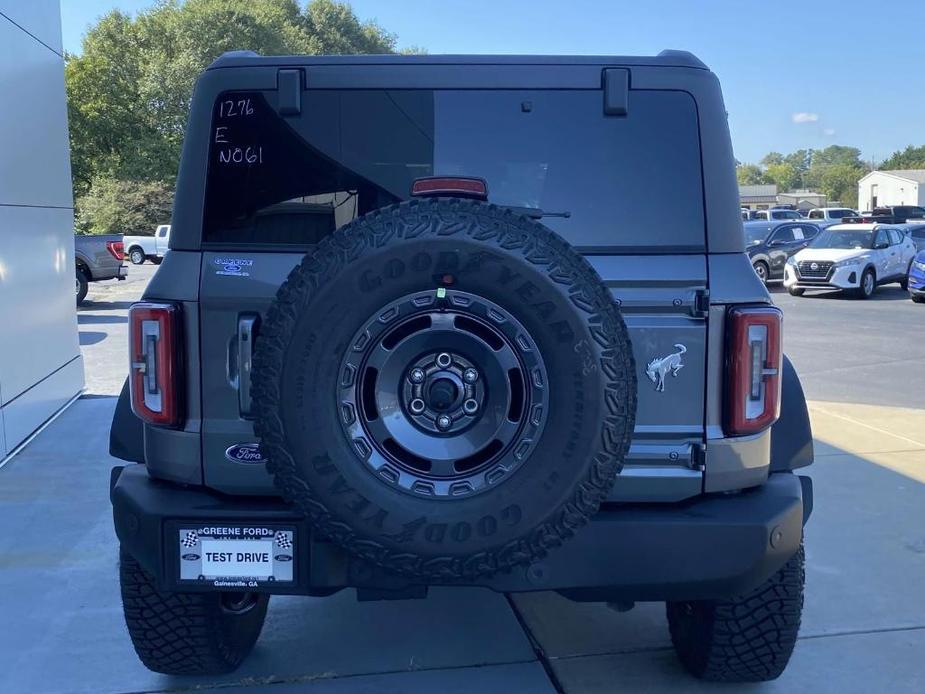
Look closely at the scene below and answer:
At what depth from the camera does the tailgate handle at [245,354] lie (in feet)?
9.43

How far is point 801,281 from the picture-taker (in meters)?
20.7

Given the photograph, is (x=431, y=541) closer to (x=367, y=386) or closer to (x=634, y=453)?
(x=367, y=386)

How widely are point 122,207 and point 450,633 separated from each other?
141 ft

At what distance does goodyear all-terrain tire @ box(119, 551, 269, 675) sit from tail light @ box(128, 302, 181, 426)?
0.61m

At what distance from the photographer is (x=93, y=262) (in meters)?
18.4

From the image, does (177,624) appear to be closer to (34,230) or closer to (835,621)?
(835,621)

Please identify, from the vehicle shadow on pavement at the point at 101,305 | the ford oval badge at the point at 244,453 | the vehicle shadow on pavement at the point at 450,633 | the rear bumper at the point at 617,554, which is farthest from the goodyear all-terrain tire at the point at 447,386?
the vehicle shadow on pavement at the point at 101,305

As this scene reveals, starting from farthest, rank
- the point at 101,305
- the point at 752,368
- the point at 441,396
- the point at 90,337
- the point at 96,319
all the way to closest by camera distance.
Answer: the point at 101,305
the point at 96,319
the point at 90,337
the point at 752,368
the point at 441,396

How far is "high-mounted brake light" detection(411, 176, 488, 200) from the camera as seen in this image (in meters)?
2.77

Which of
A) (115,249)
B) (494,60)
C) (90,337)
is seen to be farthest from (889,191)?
(494,60)

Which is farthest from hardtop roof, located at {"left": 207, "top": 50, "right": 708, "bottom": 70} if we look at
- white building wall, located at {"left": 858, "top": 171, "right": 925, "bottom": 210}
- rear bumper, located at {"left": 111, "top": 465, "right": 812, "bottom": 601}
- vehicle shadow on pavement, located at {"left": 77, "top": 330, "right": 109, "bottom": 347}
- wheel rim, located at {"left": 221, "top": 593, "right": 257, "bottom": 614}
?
white building wall, located at {"left": 858, "top": 171, "right": 925, "bottom": 210}

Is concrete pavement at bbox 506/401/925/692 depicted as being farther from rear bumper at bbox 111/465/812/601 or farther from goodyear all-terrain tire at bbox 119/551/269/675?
goodyear all-terrain tire at bbox 119/551/269/675

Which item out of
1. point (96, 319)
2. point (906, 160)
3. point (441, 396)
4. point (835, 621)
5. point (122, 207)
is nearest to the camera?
point (441, 396)

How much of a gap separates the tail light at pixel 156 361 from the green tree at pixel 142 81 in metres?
43.9
